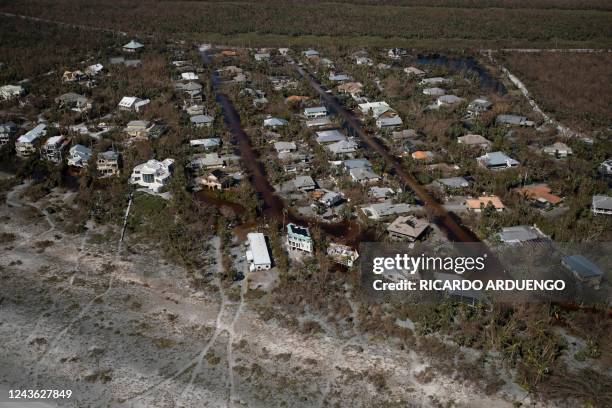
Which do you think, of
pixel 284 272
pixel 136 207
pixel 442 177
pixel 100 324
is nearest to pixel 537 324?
pixel 284 272

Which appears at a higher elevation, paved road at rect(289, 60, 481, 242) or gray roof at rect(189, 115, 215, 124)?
gray roof at rect(189, 115, 215, 124)

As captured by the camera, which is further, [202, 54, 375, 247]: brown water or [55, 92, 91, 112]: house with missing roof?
[55, 92, 91, 112]: house with missing roof

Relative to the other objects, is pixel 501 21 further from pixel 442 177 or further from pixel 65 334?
pixel 65 334

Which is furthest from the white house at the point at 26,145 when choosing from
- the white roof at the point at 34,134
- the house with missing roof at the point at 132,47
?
the house with missing roof at the point at 132,47

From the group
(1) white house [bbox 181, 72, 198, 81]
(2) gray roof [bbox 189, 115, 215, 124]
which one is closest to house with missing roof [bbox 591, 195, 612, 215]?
(2) gray roof [bbox 189, 115, 215, 124]

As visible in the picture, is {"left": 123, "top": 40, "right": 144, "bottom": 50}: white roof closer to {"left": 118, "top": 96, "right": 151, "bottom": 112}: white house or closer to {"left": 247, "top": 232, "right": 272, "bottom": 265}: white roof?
{"left": 118, "top": 96, "right": 151, "bottom": 112}: white house

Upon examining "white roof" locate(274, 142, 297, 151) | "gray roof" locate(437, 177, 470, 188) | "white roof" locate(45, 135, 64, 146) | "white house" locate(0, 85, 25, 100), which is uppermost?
"white house" locate(0, 85, 25, 100)
